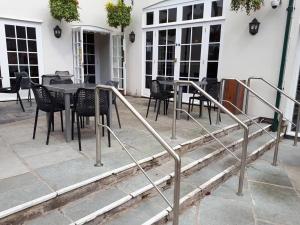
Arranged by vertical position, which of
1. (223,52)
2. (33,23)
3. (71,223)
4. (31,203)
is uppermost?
(33,23)

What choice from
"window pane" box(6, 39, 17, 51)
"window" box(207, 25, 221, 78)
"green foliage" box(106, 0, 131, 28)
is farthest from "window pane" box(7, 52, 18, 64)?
"window" box(207, 25, 221, 78)

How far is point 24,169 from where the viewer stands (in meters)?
2.35

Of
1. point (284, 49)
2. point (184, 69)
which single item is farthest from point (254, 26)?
point (184, 69)

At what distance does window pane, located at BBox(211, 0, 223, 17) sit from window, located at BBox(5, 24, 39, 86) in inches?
177

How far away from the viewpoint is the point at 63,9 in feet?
19.6

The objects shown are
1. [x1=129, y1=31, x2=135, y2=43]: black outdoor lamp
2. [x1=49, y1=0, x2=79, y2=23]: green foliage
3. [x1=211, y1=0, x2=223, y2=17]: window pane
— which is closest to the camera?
[x1=211, y1=0, x2=223, y2=17]: window pane

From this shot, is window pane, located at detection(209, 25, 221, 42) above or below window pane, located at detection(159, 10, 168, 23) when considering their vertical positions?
below

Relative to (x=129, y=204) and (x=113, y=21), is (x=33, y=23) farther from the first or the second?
(x=129, y=204)

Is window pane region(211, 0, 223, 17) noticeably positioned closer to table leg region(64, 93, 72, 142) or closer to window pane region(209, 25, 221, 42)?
window pane region(209, 25, 221, 42)

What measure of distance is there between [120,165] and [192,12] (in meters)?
4.71

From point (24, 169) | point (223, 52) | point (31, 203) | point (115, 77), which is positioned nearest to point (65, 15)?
point (115, 77)

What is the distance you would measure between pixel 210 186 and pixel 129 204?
3.30ft

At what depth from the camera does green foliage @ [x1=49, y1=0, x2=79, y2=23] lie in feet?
19.5

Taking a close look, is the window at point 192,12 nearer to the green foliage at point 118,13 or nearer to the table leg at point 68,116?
the green foliage at point 118,13
